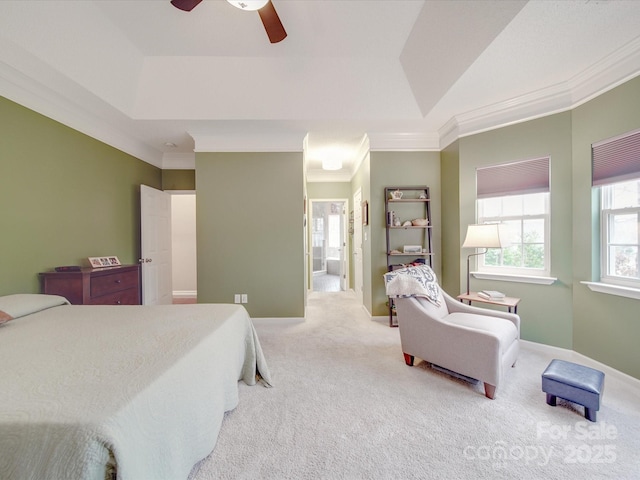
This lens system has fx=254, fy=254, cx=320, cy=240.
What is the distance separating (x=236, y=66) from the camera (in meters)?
2.81

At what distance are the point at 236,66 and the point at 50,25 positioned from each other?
146 centimetres

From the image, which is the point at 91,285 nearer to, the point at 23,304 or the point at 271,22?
the point at 23,304

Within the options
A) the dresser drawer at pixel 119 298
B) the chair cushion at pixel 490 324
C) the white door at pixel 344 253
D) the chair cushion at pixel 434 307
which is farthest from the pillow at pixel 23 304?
the white door at pixel 344 253

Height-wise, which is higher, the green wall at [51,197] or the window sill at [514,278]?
the green wall at [51,197]

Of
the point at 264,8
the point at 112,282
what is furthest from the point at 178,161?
the point at 264,8

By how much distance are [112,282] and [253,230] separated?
1654 millimetres

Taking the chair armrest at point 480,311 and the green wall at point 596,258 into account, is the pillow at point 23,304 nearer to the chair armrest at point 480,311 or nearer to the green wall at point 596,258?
the chair armrest at point 480,311

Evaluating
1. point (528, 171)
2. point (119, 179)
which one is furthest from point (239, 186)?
point (528, 171)

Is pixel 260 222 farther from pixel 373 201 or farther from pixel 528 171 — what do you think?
pixel 528 171

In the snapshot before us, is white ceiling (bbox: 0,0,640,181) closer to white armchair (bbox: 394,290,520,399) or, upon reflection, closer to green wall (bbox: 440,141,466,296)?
green wall (bbox: 440,141,466,296)

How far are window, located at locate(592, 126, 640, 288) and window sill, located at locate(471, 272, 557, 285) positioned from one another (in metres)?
0.39

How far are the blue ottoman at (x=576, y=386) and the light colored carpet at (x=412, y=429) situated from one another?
4.2 inches

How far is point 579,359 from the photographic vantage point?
2.45 metres

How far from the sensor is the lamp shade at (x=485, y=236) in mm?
2564
